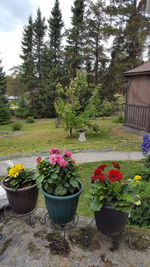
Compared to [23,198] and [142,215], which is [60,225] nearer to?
[23,198]

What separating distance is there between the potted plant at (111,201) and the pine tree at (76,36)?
50.5 feet

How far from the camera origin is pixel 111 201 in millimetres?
1326

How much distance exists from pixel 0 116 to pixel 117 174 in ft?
49.3

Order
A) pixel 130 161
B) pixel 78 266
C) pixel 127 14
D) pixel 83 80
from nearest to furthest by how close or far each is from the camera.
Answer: pixel 78 266, pixel 130 161, pixel 83 80, pixel 127 14

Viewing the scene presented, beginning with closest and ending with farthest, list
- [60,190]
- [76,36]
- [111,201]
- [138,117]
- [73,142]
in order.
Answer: [111,201] → [60,190] → [73,142] → [138,117] → [76,36]

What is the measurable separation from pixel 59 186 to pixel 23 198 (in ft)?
1.38

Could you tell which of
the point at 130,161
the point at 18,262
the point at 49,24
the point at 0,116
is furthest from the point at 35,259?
the point at 49,24

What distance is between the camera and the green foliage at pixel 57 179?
144 centimetres

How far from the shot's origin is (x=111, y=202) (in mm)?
1320

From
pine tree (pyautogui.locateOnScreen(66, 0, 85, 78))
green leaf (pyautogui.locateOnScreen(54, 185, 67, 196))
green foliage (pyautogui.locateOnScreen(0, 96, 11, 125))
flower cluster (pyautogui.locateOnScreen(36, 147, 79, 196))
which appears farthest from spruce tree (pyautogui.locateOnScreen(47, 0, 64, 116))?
green leaf (pyautogui.locateOnScreen(54, 185, 67, 196))

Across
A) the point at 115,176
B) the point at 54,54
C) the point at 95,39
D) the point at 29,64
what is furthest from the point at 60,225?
the point at 29,64

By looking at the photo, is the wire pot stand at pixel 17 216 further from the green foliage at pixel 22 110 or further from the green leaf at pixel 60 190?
the green foliage at pixel 22 110

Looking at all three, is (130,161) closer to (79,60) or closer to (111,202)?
(111,202)

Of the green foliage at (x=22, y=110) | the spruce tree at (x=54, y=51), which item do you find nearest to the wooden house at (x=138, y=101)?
the spruce tree at (x=54, y=51)
